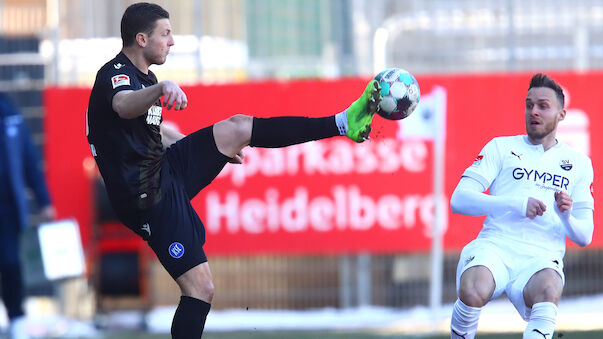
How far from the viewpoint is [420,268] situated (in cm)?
1141

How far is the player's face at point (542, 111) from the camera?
19.7 ft

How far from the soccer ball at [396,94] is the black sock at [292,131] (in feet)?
1.12

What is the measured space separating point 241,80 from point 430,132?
7.81 feet

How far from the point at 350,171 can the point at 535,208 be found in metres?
5.34

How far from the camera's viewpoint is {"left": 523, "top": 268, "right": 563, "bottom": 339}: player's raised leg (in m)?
5.66

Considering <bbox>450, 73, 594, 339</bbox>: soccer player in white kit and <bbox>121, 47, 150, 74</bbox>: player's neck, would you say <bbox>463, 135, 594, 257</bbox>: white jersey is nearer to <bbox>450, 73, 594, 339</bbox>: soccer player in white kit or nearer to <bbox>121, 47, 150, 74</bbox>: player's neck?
<bbox>450, 73, 594, 339</bbox>: soccer player in white kit

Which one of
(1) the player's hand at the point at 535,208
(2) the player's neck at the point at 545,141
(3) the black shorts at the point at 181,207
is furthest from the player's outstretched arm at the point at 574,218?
(3) the black shorts at the point at 181,207

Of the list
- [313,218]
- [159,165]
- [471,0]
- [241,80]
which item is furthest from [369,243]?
[159,165]

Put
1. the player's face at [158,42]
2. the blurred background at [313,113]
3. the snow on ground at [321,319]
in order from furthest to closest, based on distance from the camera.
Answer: the blurred background at [313,113]
the snow on ground at [321,319]
the player's face at [158,42]

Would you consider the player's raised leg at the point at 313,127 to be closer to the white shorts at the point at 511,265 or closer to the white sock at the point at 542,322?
the white shorts at the point at 511,265

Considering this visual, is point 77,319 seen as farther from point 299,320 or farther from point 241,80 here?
point 241,80

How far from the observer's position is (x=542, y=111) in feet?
19.7

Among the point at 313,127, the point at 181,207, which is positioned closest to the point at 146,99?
the point at 181,207

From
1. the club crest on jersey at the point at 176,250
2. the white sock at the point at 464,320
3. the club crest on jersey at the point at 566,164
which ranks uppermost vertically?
the club crest on jersey at the point at 566,164
